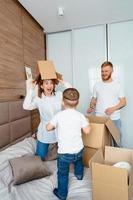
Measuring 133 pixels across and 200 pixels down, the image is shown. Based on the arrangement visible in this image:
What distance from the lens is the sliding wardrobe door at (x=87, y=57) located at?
127 inches

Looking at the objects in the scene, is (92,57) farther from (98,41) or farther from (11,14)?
(11,14)

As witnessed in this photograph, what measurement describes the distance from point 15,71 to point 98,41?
148 centimetres

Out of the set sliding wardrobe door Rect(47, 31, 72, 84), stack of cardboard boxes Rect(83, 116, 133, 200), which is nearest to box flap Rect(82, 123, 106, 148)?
stack of cardboard boxes Rect(83, 116, 133, 200)

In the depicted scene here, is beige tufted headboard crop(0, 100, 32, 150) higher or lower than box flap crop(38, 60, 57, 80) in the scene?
lower

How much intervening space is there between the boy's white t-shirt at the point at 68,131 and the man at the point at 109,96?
33.4 inches

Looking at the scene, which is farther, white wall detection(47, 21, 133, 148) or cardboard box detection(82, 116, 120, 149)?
white wall detection(47, 21, 133, 148)

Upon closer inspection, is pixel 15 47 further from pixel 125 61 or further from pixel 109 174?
pixel 109 174

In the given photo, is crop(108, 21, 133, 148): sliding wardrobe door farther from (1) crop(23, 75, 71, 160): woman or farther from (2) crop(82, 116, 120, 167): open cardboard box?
(1) crop(23, 75, 71, 160): woman

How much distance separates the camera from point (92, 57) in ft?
10.8

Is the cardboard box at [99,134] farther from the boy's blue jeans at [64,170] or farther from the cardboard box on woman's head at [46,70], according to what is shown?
the cardboard box on woman's head at [46,70]

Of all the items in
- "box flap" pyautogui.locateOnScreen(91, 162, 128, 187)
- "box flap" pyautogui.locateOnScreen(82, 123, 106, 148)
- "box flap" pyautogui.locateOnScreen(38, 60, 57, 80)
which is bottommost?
"box flap" pyautogui.locateOnScreen(91, 162, 128, 187)

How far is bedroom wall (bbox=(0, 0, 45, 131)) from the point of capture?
7.38 feet

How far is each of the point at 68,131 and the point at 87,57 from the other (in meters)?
2.04

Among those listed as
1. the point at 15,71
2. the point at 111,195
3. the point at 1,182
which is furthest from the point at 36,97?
the point at 111,195
